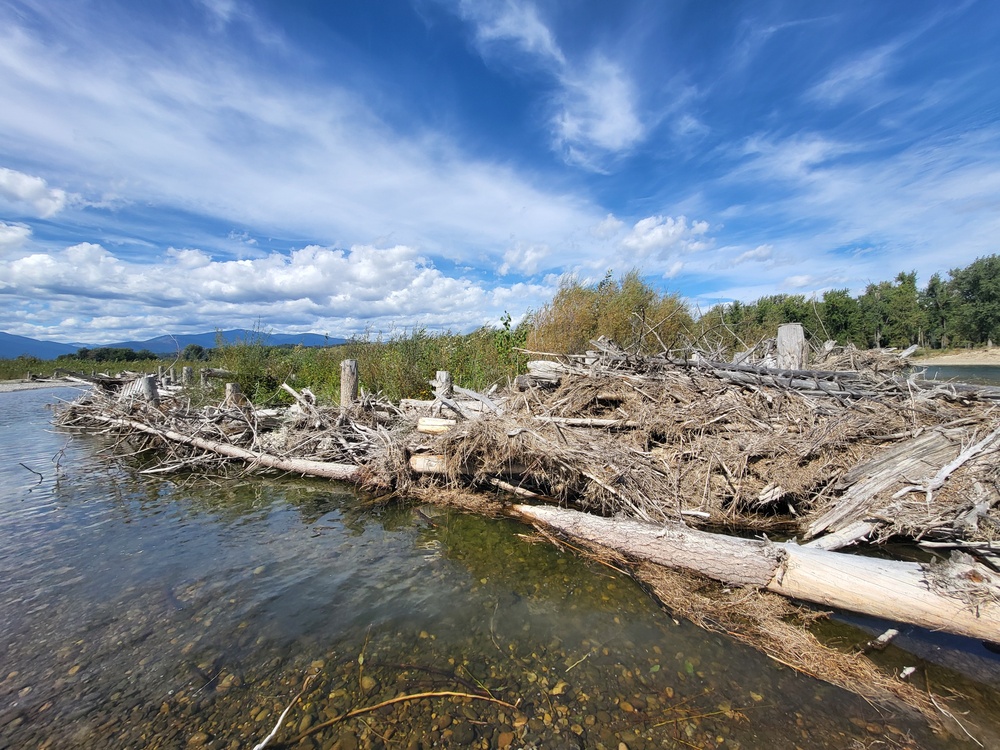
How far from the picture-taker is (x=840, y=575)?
3.60 m

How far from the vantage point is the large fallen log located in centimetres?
312

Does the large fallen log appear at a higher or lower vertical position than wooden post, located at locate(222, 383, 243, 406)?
lower

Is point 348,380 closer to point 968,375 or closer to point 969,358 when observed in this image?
point 968,375

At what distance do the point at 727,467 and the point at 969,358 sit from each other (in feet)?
172

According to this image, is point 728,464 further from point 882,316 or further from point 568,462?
point 882,316

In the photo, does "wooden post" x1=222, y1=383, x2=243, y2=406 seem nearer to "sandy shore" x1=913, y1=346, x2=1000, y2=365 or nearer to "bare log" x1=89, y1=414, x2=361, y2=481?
"bare log" x1=89, y1=414, x2=361, y2=481

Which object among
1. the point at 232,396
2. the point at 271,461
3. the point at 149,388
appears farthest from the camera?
the point at 149,388

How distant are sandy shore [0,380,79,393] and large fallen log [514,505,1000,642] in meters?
38.4

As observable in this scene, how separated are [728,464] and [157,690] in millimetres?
6541

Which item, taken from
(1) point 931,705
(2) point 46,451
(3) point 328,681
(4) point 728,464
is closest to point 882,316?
(4) point 728,464

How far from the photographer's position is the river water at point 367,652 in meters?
2.71

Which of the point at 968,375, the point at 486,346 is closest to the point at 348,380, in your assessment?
the point at 486,346

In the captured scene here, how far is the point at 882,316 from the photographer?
3588 cm

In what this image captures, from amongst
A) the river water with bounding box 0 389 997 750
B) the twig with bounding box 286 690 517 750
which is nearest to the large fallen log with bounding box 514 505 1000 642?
the river water with bounding box 0 389 997 750
